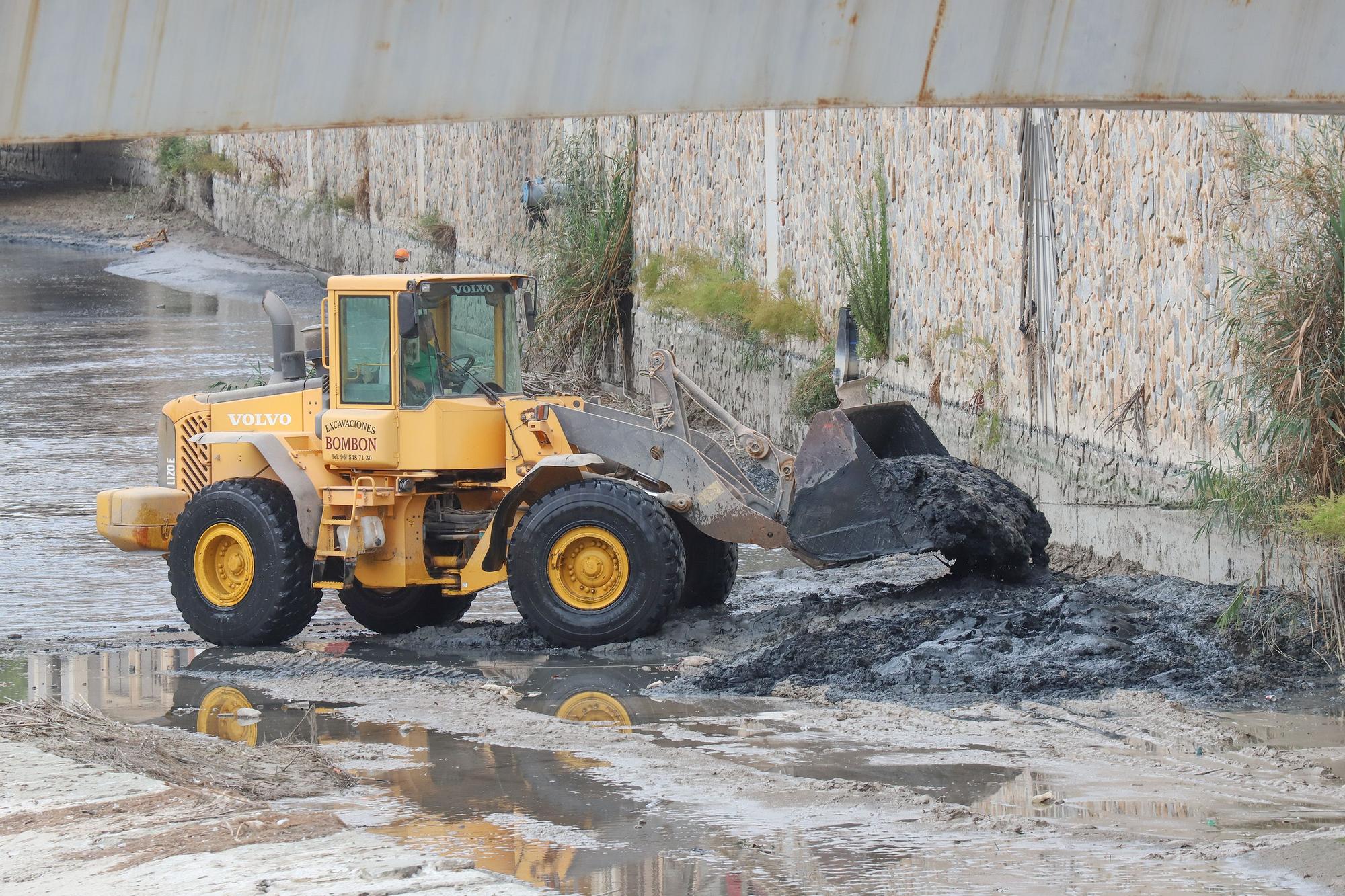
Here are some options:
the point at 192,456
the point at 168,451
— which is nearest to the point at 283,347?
the point at 192,456

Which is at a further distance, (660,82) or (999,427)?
(999,427)

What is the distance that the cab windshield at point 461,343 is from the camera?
11328mm

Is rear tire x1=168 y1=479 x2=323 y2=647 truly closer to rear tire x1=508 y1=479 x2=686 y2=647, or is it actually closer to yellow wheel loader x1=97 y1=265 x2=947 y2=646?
yellow wheel loader x1=97 y1=265 x2=947 y2=646

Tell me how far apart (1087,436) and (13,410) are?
14820 millimetres

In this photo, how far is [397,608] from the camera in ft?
40.3

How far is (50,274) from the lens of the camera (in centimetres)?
4066

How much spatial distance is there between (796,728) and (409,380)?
3.75m

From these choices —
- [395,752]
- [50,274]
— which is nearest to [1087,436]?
[395,752]

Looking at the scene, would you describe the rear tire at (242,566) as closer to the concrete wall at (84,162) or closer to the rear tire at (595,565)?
the rear tire at (595,565)

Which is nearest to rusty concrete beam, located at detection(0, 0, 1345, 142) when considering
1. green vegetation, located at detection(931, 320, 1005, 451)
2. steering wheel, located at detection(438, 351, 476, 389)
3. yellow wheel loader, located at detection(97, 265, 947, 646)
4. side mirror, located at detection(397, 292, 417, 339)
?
yellow wheel loader, located at detection(97, 265, 947, 646)

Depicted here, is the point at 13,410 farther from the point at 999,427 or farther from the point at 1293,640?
the point at 1293,640

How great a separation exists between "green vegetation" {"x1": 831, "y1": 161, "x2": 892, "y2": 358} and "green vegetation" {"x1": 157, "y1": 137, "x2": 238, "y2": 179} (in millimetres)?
32037

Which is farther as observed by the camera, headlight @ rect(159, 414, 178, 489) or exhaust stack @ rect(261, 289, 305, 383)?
headlight @ rect(159, 414, 178, 489)

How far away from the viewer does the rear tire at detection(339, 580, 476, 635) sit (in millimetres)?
12273
